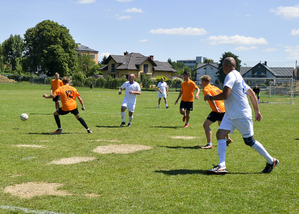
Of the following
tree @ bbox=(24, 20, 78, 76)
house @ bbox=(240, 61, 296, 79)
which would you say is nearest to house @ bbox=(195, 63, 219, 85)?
house @ bbox=(240, 61, 296, 79)

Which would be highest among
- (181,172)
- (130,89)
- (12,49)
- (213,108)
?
(12,49)

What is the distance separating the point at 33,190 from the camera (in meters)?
4.85

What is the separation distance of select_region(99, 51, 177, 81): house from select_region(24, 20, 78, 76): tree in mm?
12861

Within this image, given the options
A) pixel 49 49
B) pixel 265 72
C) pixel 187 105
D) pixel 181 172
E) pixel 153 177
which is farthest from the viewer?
pixel 265 72

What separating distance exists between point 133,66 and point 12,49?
4386cm

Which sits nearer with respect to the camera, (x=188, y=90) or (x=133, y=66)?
(x=188, y=90)

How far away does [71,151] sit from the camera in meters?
7.66

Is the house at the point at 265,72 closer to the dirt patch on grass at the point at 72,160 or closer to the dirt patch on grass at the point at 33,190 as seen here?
the dirt patch on grass at the point at 72,160

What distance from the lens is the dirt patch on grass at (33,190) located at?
4677mm

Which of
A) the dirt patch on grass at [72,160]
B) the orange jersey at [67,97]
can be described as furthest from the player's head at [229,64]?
the orange jersey at [67,97]

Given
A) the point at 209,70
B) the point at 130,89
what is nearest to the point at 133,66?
the point at 209,70

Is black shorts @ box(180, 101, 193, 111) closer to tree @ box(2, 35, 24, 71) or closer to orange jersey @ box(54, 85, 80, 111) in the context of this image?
orange jersey @ box(54, 85, 80, 111)

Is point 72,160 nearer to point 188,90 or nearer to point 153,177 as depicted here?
point 153,177

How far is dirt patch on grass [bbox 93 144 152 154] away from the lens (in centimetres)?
774
